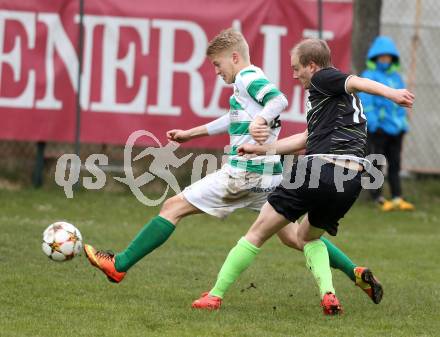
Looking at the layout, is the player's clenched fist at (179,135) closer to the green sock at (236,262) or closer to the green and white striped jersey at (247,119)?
the green and white striped jersey at (247,119)

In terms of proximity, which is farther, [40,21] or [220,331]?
[40,21]

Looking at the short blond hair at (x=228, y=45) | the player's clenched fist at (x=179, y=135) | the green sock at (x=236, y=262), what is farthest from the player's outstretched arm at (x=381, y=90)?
the player's clenched fist at (x=179, y=135)

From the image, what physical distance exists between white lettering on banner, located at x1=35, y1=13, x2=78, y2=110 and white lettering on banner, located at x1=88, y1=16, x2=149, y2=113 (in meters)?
0.33

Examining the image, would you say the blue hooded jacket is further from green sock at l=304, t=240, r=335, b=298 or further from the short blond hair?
green sock at l=304, t=240, r=335, b=298

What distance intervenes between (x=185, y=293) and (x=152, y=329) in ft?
4.13

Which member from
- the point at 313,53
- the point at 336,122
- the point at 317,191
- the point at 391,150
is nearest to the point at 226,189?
the point at 317,191

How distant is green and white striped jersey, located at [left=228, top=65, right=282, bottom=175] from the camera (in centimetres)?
625

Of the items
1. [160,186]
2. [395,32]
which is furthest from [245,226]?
[395,32]

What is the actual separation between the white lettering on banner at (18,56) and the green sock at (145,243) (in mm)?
6272

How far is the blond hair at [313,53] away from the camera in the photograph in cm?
589

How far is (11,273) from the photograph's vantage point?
7.00 m

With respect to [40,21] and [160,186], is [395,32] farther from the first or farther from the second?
[40,21]

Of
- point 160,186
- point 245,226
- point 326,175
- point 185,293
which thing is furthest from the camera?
point 160,186

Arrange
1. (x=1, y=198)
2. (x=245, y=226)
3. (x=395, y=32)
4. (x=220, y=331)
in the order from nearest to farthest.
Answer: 1. (x=220, y=331)
2. (x=245, y=226)
3. (x=1, y=198)
4. (x=395, y=32)
